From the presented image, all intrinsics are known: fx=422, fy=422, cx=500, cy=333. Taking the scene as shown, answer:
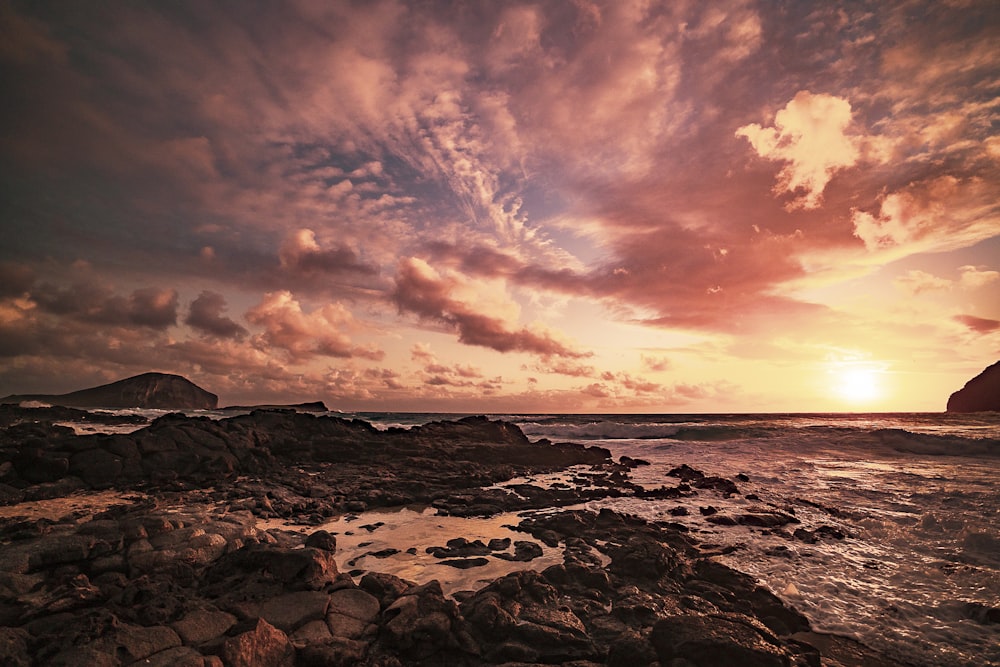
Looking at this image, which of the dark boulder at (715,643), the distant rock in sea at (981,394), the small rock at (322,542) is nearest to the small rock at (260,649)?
the small rock at (322,542)

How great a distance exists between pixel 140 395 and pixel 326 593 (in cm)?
15416

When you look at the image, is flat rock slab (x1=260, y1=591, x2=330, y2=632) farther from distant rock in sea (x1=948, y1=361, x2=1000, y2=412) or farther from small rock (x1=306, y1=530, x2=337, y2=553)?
distant rock in sea (x1=948, y1=361, x2=1000, y2=412)

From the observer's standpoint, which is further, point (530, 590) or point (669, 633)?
point (530, 590)

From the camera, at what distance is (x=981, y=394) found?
11081 centimetres

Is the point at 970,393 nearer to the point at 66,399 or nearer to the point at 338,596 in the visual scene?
the point at 338,596

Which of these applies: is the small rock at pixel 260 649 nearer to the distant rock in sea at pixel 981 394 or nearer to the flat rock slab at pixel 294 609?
the flat rock slab at pixel 294 609

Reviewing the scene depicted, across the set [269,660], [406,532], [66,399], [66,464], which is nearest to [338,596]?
[269,660]

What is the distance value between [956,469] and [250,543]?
101 feet

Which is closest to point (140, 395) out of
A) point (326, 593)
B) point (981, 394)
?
point (326, 593)

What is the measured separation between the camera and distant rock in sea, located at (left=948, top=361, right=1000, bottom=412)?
105694mm

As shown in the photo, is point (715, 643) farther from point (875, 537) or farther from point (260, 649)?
point (875, 537)

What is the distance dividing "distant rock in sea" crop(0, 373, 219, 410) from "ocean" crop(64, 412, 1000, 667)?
142 m

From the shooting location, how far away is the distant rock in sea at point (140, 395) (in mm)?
116938

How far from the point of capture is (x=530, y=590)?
7.75 m
